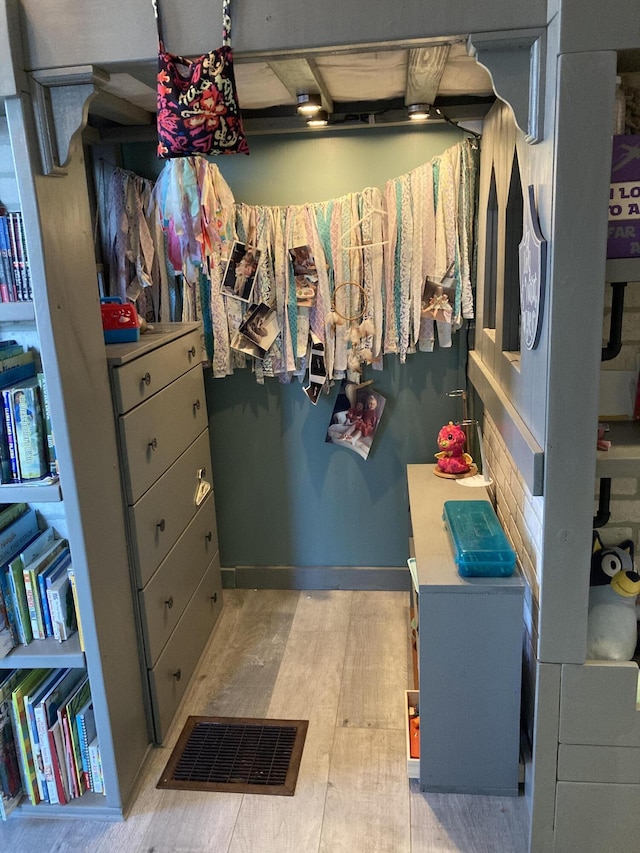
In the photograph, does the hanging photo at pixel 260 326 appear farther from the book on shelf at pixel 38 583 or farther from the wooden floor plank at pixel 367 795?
the wooden floor plank at pixel 367 795

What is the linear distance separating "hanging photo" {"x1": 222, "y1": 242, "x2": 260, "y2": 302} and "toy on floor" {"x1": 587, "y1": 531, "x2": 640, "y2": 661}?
1752 mm

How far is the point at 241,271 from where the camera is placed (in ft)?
9.37

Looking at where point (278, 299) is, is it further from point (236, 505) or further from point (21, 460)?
point (21, 460)

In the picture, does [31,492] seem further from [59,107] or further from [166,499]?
[59,107]

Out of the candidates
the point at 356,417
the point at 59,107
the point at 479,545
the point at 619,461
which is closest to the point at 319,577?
the point at 356,417

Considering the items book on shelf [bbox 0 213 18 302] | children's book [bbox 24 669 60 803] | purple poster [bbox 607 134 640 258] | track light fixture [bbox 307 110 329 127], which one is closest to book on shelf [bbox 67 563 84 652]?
children's book [bbox 24 669 60 803]

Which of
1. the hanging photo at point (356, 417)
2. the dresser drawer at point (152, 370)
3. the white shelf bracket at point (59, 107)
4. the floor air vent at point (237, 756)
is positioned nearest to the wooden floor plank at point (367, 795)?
the floor air vent at point (237, 756)

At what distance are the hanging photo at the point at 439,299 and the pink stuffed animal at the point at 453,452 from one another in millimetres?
454

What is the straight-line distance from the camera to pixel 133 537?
7.18 feet

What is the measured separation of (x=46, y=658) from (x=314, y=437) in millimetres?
1525

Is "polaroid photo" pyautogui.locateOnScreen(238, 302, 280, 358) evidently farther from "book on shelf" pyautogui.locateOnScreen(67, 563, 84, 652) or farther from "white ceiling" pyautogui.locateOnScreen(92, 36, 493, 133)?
"book on shelf" pyautogui.locateOnScreen(67, 563, 84, 652)

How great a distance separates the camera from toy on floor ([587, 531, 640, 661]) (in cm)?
170

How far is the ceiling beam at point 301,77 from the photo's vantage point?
2.00 m

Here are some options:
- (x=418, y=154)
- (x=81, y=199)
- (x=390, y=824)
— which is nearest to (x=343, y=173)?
(x=418, y=154)
